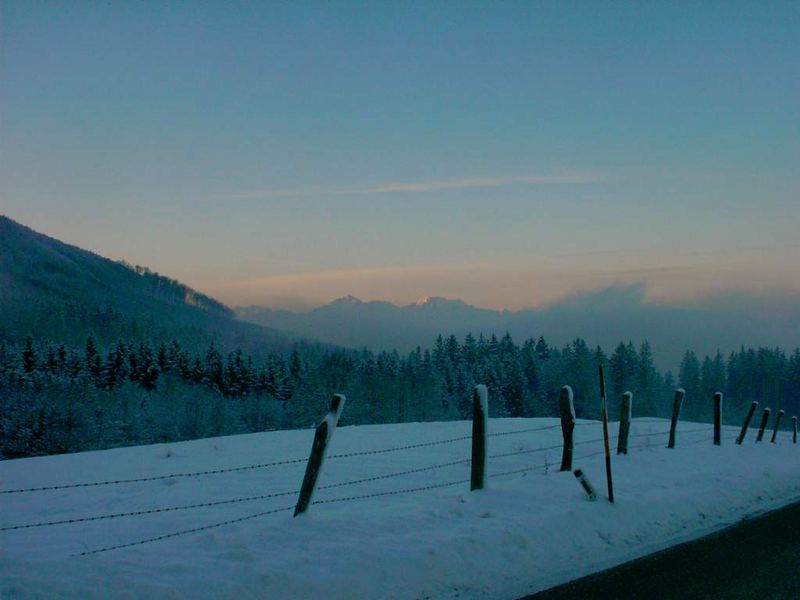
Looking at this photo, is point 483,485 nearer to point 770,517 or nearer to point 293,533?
point 293,533

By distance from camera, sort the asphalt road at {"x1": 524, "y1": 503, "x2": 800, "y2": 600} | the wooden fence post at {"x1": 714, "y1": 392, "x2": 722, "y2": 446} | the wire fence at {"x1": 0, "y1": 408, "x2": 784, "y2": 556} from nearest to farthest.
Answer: the asphalt road at {"x1": 524, "y1": 503, "x2": 800, "y2": 600}
the wire fence at {"x1": 0, "y1": 408, "x2": 784, "y2": 556}
the wooden fence post at {"x1": 714, "y1": 392, "x2": 722, "y2": 446}

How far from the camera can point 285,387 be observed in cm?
9781

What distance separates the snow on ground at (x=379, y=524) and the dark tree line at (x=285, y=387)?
2398 inches

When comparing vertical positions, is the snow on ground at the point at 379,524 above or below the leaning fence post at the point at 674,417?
below

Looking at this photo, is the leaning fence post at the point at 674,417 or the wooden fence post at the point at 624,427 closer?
the wooden fence post at the point at 624,427

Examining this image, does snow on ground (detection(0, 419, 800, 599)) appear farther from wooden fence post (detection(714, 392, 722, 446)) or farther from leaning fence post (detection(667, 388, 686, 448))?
wooden fence post (detection(714, 392, 722, 446))

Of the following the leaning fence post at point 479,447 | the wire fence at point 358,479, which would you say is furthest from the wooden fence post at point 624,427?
the leaning fence post at point 479,447

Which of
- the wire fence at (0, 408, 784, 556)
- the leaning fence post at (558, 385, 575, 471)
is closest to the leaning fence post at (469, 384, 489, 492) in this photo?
the wire fence at (0, 408, 784, 556)

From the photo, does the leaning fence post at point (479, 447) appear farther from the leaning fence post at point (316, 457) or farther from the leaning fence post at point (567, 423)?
the leaning fence post at point (316, 457)

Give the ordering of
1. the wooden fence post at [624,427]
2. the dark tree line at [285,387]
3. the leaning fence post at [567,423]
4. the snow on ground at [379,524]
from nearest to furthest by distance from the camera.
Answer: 1. the snow on ground at [379,524]
2. the leaning fence post at [567,423]
3. the wooden fence post at [624,427]
4. the dark tree line at [285,387]

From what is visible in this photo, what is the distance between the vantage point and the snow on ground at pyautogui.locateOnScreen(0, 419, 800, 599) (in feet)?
20.6

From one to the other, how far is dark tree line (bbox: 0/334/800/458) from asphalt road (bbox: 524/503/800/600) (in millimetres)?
68980

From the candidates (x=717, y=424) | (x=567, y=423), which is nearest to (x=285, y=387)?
(x=717, y=424)

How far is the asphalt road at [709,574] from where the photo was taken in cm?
648
